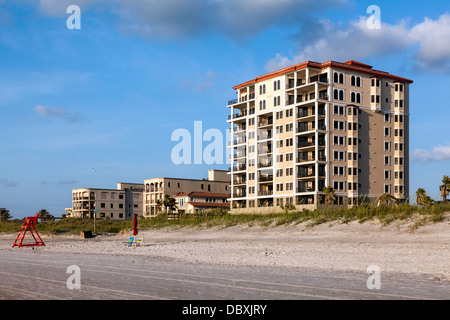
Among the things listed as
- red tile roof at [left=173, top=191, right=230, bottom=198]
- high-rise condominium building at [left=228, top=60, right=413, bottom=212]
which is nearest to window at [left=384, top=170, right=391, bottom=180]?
high-rise condominium building at [left=228, top=60, right=413, bottom=212]

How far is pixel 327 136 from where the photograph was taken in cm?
8625

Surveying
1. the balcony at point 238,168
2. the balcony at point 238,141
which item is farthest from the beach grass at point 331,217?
the balcony at point 238,141

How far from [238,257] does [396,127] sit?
7414cm

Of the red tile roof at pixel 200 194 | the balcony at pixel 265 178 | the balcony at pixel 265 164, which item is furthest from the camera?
the red tile roof at pixel 200 194

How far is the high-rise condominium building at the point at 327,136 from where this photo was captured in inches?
3418

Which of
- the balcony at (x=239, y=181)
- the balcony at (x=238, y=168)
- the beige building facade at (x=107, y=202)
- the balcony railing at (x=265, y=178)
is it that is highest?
the balcony at (x=238, y=168)

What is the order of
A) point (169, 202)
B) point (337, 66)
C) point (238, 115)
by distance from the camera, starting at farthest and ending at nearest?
point (169, 202), point (238, 115), point (337, 66)

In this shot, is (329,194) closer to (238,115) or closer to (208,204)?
(238,115)

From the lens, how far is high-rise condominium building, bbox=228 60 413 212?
86812 mm

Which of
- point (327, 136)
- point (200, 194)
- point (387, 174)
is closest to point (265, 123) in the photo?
point (327, 136)

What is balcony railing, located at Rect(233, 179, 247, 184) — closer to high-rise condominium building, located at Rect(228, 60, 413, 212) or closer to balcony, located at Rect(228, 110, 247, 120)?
high-rise condominium building, located at Rect(228, 60, 413, 212)

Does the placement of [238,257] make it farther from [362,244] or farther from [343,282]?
[343,282]

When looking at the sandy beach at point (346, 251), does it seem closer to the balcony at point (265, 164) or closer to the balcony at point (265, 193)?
the balcony at point (265, 193)
